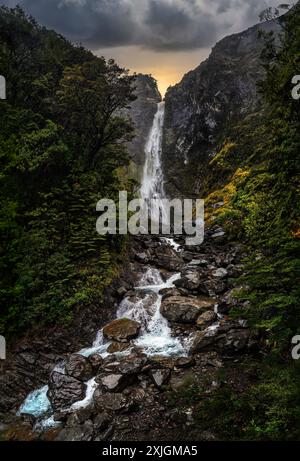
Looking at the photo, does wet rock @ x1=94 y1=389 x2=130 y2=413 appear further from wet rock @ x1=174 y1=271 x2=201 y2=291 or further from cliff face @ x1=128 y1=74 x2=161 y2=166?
cliff face @ x1=128 y1=74 x2=161 y2=166

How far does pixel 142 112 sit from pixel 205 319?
4876cm

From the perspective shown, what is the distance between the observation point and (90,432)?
Result: 9797 mm

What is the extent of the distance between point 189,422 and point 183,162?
1444 inches

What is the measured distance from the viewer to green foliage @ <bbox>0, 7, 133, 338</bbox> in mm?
14039

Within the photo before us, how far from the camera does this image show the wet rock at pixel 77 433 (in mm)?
9641

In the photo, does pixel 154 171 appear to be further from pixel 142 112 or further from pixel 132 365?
pixel 132 365

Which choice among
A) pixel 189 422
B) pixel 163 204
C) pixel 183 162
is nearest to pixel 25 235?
pixel 189 422

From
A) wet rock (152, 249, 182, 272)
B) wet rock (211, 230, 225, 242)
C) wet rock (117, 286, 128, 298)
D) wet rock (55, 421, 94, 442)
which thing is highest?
wet rock (211, 230, 225, 242)

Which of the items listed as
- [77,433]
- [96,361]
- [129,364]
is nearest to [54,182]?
[96,361]

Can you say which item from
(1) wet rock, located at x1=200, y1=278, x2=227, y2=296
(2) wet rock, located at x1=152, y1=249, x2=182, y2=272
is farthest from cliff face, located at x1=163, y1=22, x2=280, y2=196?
(1) wet rock, located at x1=200, y1=278, x2=227, y2=296

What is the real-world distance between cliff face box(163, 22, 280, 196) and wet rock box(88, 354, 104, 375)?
94.3 feet

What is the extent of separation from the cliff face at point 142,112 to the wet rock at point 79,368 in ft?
98.3

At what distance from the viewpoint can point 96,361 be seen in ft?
42.1

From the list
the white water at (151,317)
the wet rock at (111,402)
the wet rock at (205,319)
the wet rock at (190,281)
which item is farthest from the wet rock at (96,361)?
the wet rock at (190,281)
